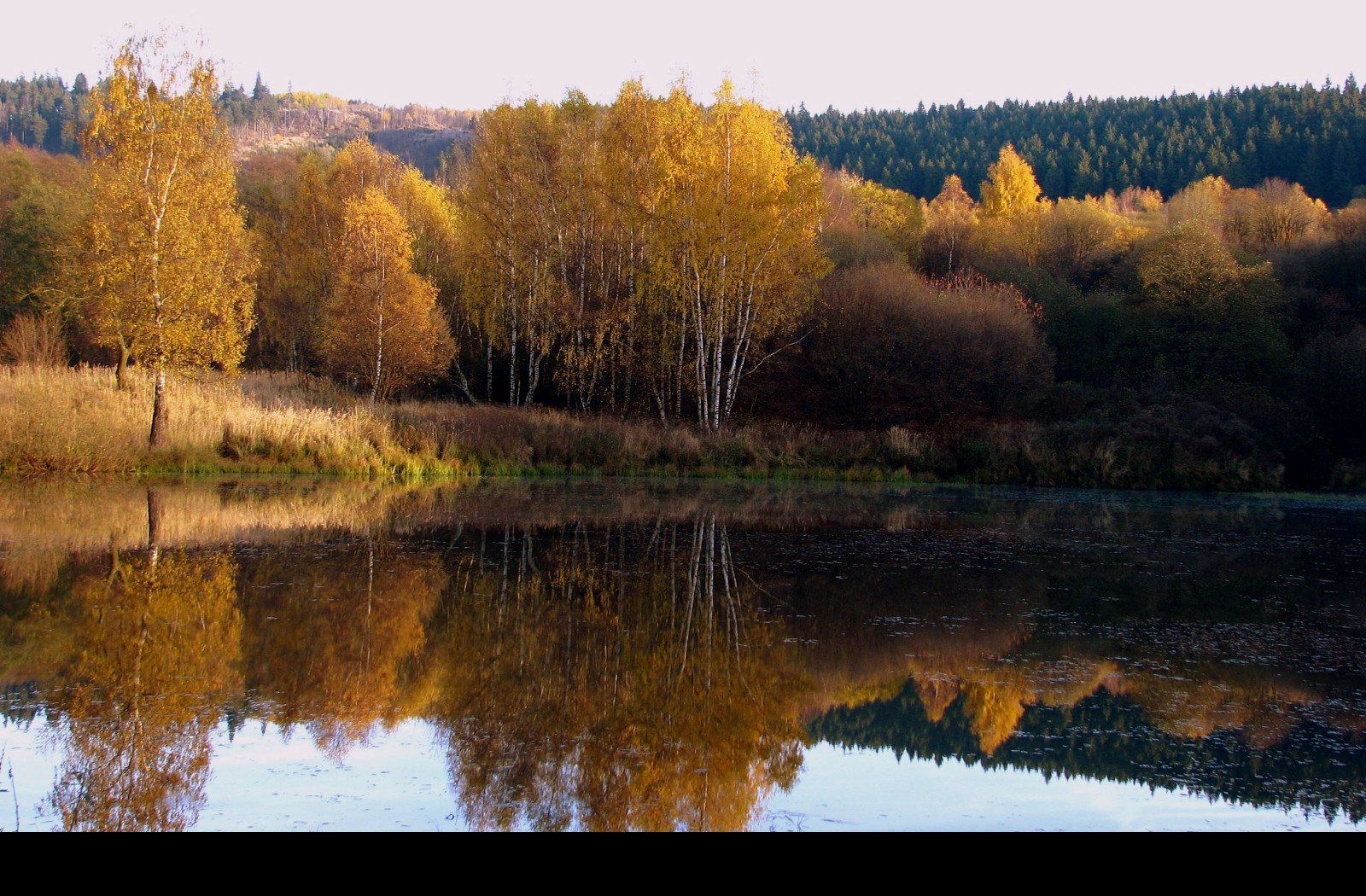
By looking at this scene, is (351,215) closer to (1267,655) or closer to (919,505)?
(919,505)

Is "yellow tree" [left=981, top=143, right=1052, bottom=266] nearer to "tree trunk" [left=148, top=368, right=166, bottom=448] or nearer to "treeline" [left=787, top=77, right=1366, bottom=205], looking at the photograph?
"treeline" [left=787, top=77, right=1366, bottom=205]

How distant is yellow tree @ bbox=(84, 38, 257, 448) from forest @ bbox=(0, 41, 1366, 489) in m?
0.06

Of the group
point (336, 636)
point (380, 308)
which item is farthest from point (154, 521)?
point (380, 308)

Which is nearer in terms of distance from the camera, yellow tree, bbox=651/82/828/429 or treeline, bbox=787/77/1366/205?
yellow tree, bbox=651/82/828/429

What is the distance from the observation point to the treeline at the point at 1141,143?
72812 millimetres

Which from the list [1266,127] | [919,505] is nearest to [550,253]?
[919,505]

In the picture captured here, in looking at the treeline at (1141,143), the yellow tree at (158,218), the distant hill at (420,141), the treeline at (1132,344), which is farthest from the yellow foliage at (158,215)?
the distant hill at (420,141)

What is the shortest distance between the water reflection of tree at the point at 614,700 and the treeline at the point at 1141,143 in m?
71.3

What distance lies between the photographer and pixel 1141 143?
79375 mm

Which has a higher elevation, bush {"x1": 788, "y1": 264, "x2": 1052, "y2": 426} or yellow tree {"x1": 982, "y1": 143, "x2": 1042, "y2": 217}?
yellow tree {"x1": 982, "y1": 143, "x2": 1042, "y2": 217}

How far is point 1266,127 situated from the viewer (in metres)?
77.8

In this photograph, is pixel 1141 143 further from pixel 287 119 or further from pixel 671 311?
pixel 287 119

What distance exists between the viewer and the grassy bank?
18.1 m

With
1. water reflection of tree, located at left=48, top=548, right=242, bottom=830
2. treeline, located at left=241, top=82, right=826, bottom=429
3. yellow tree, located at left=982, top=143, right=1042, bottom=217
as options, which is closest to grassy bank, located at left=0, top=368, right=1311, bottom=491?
treeline, located at left=241, top=82, right=826, bottom=429
